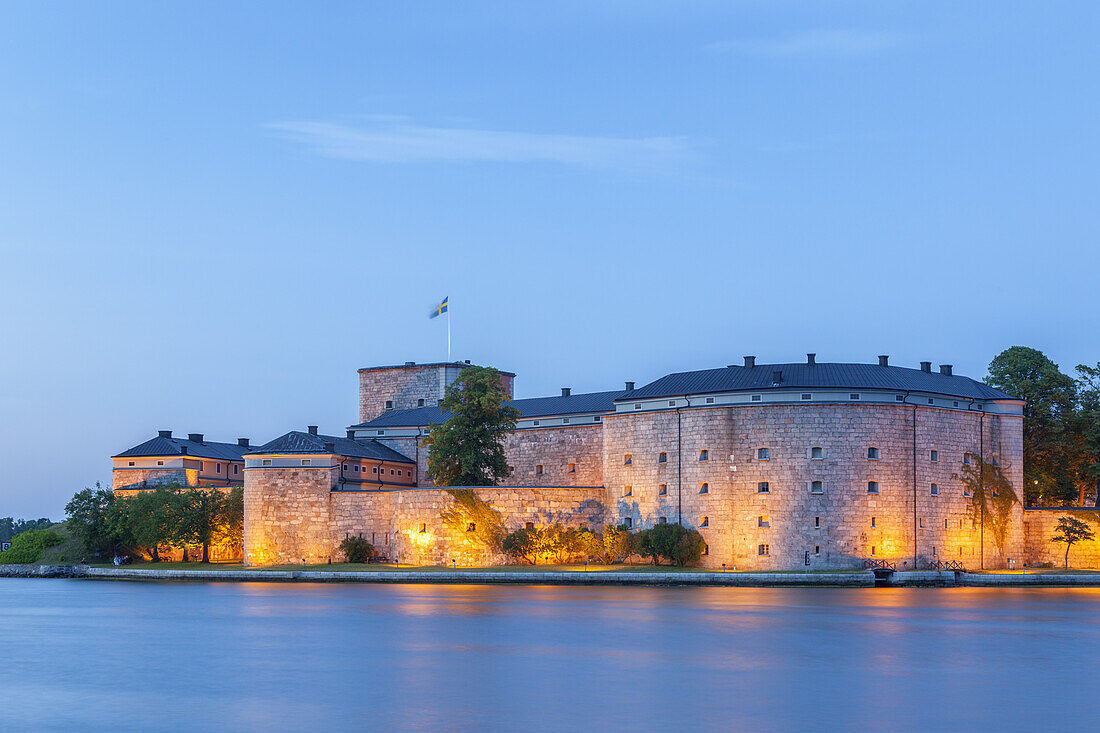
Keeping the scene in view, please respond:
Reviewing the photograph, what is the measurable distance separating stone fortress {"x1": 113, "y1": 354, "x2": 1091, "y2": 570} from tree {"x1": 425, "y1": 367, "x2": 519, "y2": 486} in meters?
2.06

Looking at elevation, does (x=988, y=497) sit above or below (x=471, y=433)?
below

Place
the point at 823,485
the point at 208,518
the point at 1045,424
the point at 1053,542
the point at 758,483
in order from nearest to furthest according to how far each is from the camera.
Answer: the point at 823,485 < the point at 758,483 < the point at 1053,542 < the point at 1045,424 < the point at 208,518

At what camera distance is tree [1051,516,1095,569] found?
5878cm

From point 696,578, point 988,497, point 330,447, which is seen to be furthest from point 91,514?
point 988,497

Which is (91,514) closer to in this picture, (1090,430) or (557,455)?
(557,455)

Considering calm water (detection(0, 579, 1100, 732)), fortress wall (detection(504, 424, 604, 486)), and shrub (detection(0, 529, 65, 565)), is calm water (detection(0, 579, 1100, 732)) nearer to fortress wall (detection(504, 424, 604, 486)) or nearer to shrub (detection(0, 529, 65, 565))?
fortress wall (detection(504, 424, 604, 486))

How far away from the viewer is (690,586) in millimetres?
52500

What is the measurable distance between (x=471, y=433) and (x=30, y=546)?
2920 centimetres

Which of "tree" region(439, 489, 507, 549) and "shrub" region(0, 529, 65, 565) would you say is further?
"shrub" region(0, 529, 65, 565)

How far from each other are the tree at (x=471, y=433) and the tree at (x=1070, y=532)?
2449 cm

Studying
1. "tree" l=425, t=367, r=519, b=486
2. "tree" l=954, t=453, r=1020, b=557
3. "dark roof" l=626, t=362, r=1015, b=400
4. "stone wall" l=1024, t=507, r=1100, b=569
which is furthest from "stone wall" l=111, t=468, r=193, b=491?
"stone wall" l=1024, t=507, r=1100, b=569

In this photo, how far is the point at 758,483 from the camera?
56.3m

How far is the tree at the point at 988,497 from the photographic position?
58.5 m

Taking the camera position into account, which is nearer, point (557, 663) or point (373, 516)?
point (557, 663)
